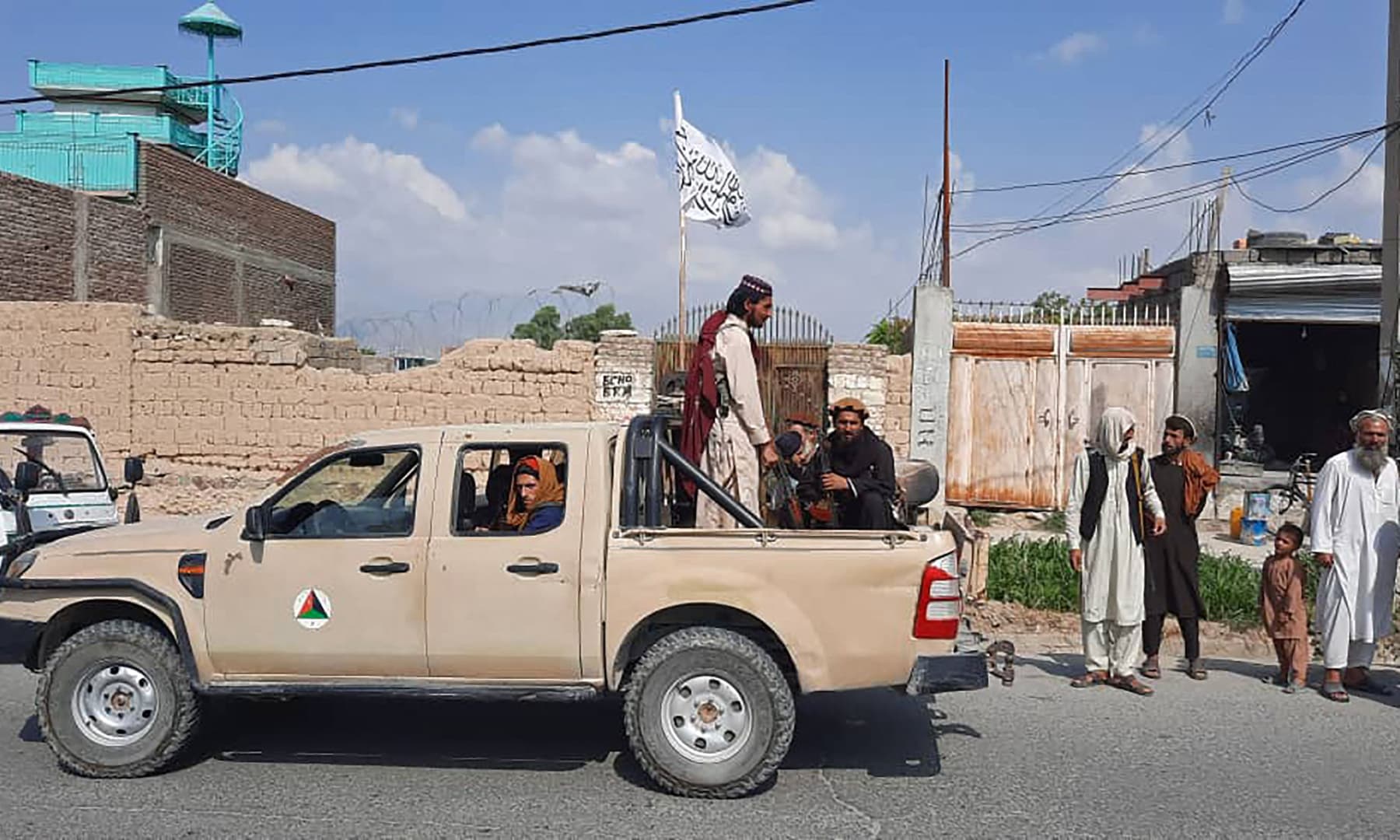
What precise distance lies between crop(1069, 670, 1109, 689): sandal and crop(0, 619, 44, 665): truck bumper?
664 cm

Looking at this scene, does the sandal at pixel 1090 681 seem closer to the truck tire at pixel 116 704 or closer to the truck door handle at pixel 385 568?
the truck door handle at pixel 385 568

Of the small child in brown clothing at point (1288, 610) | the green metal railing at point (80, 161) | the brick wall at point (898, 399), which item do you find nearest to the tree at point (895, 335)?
the brick wall at point (898, 399)

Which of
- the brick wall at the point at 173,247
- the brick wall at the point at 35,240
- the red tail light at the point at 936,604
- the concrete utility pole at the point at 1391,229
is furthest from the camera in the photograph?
the brick wall at the point at 173,247

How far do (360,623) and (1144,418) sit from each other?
38.2 ft

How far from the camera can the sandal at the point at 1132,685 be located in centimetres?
732

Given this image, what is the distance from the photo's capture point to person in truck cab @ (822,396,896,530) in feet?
21.5

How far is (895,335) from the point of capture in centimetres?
2228

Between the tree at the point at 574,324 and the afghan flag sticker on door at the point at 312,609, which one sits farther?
the tree at the point at 574,324

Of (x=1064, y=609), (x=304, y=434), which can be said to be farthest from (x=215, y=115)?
(x=1064, y=609)

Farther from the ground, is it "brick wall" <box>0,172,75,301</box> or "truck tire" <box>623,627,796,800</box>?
"brick wall" <box>0,172,75,301</box>

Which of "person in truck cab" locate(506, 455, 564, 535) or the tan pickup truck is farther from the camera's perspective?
"person in truck cab" locate(506, 455, 564, 535)

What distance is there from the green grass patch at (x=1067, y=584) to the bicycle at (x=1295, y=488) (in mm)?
3956

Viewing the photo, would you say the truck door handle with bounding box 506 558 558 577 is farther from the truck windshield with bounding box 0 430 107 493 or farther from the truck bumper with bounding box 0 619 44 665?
the truck windshield with bounding box 0 430 107 493

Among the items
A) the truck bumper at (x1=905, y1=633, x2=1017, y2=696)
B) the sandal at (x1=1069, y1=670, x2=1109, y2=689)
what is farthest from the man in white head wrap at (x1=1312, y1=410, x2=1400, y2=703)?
the truck bumper at (x1=905, y1=633, x2=1017, y2=696)
